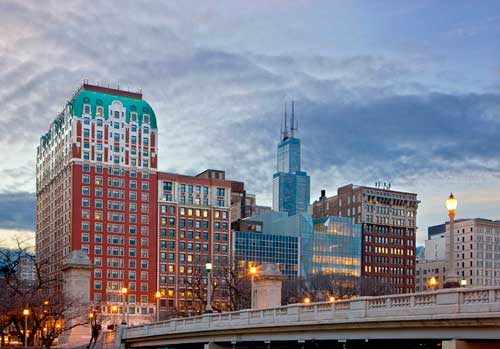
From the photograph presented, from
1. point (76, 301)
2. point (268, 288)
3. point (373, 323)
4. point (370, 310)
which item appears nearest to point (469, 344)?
point (373, 323)

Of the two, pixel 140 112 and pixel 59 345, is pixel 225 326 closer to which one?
pixel 59 345

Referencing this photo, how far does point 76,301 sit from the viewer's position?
265 ft

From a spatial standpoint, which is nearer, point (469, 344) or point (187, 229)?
point (469, 344)

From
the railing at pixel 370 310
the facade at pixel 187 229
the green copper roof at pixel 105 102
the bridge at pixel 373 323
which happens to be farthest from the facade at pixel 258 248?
the railing at pixel 370 310

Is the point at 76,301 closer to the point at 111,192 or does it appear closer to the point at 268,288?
the point at 268,288

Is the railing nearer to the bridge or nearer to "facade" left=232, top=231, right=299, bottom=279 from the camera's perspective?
the bridge

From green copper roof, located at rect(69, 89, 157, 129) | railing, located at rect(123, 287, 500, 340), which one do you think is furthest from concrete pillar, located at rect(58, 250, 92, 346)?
green copper roof, located at rect(69, 89, 157, 129)

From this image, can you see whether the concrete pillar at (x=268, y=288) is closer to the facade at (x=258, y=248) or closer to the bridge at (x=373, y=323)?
the bridge at (x=373, y=323)

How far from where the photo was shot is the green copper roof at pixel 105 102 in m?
→ 178

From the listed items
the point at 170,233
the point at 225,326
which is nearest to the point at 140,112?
the point at 170,233

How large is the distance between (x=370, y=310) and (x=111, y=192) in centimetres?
14459

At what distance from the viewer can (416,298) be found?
115ft

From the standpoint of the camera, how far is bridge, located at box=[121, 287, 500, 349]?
3134cm

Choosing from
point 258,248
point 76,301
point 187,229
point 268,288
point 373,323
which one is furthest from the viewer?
point 258,248
